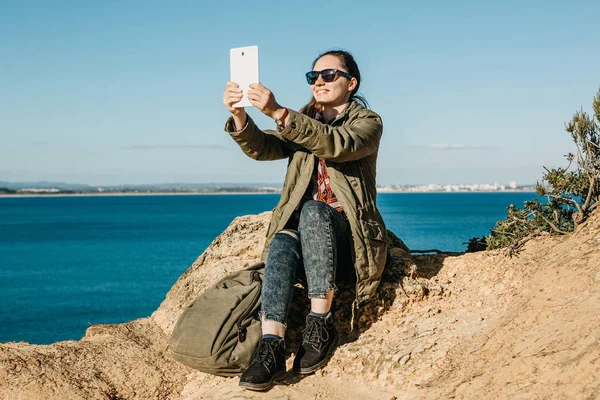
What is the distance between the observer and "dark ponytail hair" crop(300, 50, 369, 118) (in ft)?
17.8

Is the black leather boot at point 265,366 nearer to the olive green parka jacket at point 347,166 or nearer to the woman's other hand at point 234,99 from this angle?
the olive green parka jacket at point 347,166

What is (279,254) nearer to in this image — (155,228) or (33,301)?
(33,301)

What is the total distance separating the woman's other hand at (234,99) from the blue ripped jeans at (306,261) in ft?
2.97

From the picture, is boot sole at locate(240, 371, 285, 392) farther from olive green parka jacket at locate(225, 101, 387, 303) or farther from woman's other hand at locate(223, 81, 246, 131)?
woman's other hand at locate(223, 81, 246, 131)

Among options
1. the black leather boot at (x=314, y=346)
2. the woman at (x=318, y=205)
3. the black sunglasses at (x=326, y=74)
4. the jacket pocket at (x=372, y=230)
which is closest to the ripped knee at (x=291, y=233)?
the woman at (x=318, y=205)

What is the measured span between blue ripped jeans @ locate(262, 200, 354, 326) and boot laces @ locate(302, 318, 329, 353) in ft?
0.69

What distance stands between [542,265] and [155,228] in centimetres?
8090

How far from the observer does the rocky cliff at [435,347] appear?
13.3 feet

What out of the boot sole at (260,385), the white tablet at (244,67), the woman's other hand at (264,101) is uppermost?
the white tablet at (244,67)

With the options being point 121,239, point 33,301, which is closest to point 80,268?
point 33,301

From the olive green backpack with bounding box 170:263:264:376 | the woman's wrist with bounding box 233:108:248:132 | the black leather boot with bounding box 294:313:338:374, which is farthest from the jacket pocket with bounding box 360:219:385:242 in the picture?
the woman's wrist with bounding box 233:108:248:132

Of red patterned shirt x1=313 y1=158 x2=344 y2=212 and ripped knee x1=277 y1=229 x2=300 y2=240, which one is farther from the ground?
red patterned shirt x1=313 y1=158 x2=344 y2=212

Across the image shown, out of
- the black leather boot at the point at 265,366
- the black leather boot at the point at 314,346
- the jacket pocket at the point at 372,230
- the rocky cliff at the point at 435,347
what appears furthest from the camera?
the jacket pocket at the point at 372,230

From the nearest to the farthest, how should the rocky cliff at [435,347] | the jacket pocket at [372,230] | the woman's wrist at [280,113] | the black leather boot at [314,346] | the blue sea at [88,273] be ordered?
the rocky cliff at [435,347]
the woman's wrist at [280,113]
the black leather boot at [314,346]
the jacket pocket at [372,230]
the blue sea at [88,273]
